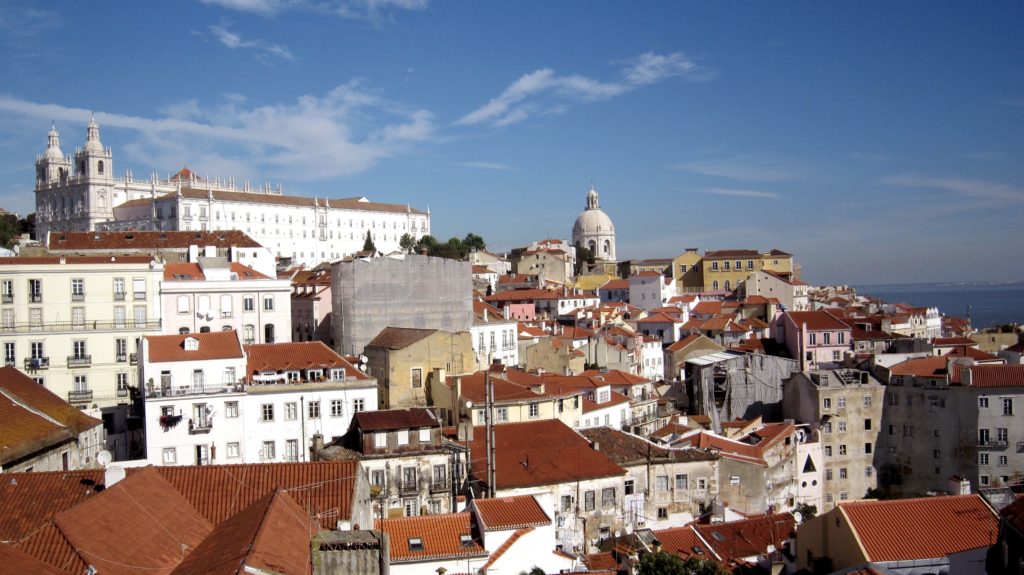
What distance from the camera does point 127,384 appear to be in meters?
36.9

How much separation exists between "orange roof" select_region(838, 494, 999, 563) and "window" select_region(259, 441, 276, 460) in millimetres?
19642

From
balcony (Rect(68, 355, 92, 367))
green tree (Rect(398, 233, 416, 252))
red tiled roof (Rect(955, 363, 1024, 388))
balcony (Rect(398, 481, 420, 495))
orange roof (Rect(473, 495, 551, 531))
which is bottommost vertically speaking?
balcony (Rect(398, 481, 420, 495))

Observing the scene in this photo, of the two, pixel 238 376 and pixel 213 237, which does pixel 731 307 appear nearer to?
pixel 213 237

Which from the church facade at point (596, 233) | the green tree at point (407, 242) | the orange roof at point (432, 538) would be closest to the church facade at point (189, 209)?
the green tree at point (407, 242)

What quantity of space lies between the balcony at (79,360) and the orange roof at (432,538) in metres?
21.1

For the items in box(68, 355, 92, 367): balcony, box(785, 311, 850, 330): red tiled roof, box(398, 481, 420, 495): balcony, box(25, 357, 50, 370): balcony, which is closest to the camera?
box(398, 481, 420, 495): balcony

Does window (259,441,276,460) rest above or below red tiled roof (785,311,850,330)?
below

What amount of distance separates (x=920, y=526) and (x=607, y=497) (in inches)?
460

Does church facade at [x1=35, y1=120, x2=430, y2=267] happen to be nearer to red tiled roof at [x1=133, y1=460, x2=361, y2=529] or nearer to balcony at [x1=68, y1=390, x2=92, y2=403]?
balcony at [x1=68, y1=390, x2=92, y2=403]

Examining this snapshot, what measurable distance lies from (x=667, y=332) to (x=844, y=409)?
Answer: 2538 cm

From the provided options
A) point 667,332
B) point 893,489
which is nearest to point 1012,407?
point 893,489

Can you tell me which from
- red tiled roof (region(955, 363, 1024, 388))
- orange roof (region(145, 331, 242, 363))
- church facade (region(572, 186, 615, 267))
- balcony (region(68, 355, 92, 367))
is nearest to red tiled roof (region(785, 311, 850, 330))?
red tiled roof (region(955, 363, 1024, 388))

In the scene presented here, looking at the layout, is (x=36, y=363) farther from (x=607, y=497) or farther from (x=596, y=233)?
(x=596, y=233)

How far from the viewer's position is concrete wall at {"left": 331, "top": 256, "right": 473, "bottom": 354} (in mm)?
43719
